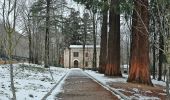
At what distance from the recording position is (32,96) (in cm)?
1573

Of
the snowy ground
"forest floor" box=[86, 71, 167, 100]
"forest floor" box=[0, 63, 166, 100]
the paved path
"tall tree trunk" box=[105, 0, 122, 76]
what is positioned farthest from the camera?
"tall tree trunk" box=[105, 0, 122, 76]

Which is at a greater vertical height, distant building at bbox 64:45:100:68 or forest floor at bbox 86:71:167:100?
distant building at bbox 64:45:100:68

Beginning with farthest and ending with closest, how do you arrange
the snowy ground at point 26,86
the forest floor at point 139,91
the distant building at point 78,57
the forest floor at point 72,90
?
the distant building at point 78,57, the forest floor at point 139,91, the forest floor at point 72,90, the snowy ground at point 26,86

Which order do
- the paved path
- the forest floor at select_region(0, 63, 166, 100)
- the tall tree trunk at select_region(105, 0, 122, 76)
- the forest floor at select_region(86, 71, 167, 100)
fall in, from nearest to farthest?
the forest floor at select_region(0, 63, 166, 100) < the paved path < the forest floor at select_region(86, 71, 167, 100) < the tall tree trunk at select_region(105, 0, 122, 76)

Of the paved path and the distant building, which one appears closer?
the paved path

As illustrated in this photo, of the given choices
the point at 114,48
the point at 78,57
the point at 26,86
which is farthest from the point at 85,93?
the point at 78,57

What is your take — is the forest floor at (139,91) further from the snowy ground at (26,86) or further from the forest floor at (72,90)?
the snowy ground at (26,86)

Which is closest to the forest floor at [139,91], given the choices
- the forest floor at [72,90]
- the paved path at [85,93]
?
the forest floor at [72,90]

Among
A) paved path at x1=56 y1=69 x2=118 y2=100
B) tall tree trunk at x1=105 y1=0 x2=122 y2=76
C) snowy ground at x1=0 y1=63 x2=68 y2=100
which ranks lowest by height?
paved path at x1=56 y1=69 x2=118 y2=100

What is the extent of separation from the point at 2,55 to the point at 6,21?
35910 mm

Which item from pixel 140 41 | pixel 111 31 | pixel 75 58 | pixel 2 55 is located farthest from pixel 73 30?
pixel 140 41

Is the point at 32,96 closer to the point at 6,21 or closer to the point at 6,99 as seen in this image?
the point at 6,99

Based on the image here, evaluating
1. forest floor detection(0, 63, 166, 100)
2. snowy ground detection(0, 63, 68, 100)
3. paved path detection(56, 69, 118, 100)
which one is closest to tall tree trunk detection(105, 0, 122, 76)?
snowy ground detection(0, 63, 68, 100)

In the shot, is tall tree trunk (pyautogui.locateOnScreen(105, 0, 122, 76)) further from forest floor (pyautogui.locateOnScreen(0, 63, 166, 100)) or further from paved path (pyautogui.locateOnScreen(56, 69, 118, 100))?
paved path (pyautogui.locateOnScreen(56, 69, 118, 100))
